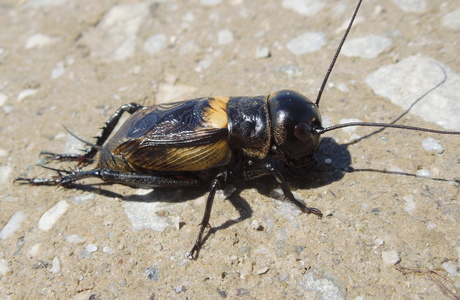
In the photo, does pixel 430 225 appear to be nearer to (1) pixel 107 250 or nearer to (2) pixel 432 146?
(2) pixel 432 146

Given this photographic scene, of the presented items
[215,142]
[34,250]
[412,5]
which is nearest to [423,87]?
[412,5]

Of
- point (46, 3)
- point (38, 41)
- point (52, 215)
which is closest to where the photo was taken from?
point (52, 215)

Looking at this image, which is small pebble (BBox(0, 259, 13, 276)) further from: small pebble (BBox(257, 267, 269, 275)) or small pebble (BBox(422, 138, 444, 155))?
small pebble (BBox(422, 138, 444, 155))

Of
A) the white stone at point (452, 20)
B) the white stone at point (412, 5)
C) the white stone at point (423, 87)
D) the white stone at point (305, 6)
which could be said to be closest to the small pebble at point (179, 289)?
the white stone at point (423, 87)

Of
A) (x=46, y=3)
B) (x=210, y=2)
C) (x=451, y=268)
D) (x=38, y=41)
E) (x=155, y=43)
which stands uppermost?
(x=46, y=3)

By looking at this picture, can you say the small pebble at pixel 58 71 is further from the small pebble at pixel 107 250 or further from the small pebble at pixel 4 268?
the small pebble at pixel 107 250

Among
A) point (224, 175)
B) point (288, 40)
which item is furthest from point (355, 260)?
point (288, 40)

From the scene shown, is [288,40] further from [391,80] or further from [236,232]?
[236,232]
